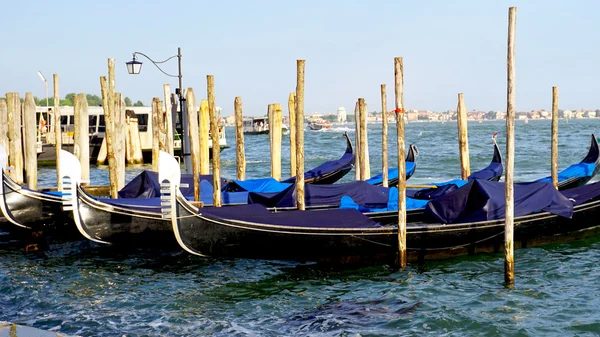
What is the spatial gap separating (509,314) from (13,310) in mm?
4629

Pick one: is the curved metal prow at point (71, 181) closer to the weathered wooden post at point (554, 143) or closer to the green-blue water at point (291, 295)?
the green-blue water at point (291, 295)

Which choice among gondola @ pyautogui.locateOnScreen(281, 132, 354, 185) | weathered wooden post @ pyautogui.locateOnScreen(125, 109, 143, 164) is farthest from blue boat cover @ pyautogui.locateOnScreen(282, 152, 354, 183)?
weathered wooden post @ pyautogui.locateOnScreen(125, 109, 143, 164)

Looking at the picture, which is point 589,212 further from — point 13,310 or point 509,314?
point 13,310

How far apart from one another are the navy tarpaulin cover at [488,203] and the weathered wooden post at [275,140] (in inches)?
184

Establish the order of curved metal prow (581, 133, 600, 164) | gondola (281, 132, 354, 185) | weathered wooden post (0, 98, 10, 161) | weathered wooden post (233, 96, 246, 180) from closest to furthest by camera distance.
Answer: weathered wooden post (233, 96, 246, 180) → curved metal prow (581, 133, 600, 164) → weathered wooden post (0, 98, 10, 161) → gondola (281, 132, 354, 185)

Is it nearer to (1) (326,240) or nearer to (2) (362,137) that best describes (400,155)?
(1) (326,240)

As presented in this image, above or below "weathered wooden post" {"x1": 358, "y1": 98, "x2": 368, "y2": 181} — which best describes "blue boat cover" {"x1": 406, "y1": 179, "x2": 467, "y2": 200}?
below

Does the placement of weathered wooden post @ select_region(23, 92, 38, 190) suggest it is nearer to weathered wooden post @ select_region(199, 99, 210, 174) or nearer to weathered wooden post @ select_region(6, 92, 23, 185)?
weathered wooden post @ select_region(6, 92, 23, 185)

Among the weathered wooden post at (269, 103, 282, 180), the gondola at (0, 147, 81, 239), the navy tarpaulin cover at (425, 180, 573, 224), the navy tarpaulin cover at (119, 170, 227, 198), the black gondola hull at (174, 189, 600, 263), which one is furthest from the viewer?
the weathered wooden post at (269, 103, 282, 180)

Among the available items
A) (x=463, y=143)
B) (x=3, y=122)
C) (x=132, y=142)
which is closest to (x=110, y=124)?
(x=3, y=122)

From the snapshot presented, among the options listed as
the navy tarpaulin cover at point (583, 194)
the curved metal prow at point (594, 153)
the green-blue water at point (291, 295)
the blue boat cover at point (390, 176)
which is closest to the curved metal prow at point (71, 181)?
the green-blue water at point (291, 295)

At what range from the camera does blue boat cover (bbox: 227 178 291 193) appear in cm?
1197

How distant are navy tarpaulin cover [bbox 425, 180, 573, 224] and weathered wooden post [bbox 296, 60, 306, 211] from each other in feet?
5.13

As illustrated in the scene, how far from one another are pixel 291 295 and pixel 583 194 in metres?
4.66
